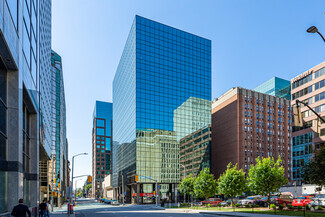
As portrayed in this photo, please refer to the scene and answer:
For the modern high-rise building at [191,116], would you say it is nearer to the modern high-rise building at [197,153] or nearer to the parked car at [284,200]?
the modern high-rise building at [197,153]

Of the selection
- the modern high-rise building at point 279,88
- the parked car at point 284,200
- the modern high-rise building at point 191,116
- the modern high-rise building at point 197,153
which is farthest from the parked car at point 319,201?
the modern high-rise building at point 279,88

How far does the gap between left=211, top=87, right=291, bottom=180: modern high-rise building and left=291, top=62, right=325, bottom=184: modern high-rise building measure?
32.5 metres

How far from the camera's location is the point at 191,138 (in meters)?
102

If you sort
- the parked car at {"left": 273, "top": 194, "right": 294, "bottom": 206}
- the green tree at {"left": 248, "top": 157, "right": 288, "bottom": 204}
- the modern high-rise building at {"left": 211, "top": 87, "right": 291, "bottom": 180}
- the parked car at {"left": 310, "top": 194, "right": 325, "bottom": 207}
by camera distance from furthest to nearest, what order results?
the modern high-rise building at {"left": 211, "top": 87, "right": 291, "bottom": 180} → the green tree at {"left": 248, "top": 157, "right": 288, "bottom": 204} → the parked car at {"left": 273, "top": 194, "right": 294, "bottom": 206} → the parked car at {"left": 310, "top": 194, "right": 325, "bottom": 207}

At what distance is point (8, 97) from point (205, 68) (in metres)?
95.2

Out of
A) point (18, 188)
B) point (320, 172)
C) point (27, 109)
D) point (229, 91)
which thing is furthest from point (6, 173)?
point (229, 91)

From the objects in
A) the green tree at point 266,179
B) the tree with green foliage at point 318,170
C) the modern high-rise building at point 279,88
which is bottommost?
the green tree at point 266,179

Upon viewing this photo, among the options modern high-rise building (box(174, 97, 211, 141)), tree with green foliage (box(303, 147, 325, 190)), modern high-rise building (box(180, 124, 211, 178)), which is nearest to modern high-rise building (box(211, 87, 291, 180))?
modern high-rise building (box(180, 124, 211, 178))

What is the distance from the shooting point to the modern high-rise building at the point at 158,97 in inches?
3593

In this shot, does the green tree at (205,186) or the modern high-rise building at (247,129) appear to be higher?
the modern high-rise building at (247,129)

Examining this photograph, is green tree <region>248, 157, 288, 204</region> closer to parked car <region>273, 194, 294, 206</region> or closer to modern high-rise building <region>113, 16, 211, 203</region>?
parked car <region>273, 194, 294, 206</region>

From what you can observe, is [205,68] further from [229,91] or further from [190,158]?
[190,158]

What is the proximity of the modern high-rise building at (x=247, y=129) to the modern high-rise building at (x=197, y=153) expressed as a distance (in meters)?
8.76

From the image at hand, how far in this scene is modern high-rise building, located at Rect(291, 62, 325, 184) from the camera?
66.6m
